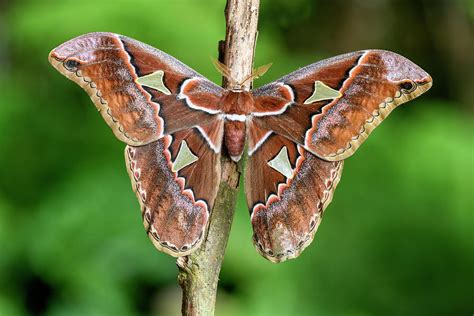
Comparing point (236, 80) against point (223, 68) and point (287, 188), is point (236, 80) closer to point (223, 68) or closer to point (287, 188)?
point (223, 68)

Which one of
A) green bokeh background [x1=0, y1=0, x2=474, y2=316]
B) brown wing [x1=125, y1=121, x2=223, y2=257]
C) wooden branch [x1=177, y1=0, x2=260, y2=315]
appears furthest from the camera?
green bokeh background [x1=0, y1=0, x2=474, y2=316]

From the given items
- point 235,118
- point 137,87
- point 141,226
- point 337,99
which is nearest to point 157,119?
point 137,87

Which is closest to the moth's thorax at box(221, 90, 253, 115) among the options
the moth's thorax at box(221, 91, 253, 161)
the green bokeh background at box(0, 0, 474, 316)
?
the moth's thorax at box(221, 91, 253, 161)

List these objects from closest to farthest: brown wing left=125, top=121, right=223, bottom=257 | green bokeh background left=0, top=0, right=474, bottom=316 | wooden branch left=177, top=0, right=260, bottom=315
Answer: wooden branch left=177, top=0, right=260, bottom=315
brown wing left=125, top=121, right=223, bottom=257
green bokeh background left=0, top=0, right=474, bottom=316

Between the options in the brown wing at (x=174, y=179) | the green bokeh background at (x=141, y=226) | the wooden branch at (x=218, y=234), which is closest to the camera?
the wooden branch at (x=218, y=234)

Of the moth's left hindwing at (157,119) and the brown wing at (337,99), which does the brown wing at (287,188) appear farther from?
the moth's left hindwing at (157,119)

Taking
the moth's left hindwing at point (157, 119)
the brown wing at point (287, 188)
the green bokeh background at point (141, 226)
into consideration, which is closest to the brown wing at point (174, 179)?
the moth's left hindwing at point (157, 119)

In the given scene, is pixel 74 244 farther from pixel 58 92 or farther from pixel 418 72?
pixel 418 72

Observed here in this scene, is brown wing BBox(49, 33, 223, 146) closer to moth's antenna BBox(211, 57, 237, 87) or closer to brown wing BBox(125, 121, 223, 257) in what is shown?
brown wing BBox(125, 121, 223, 257)
